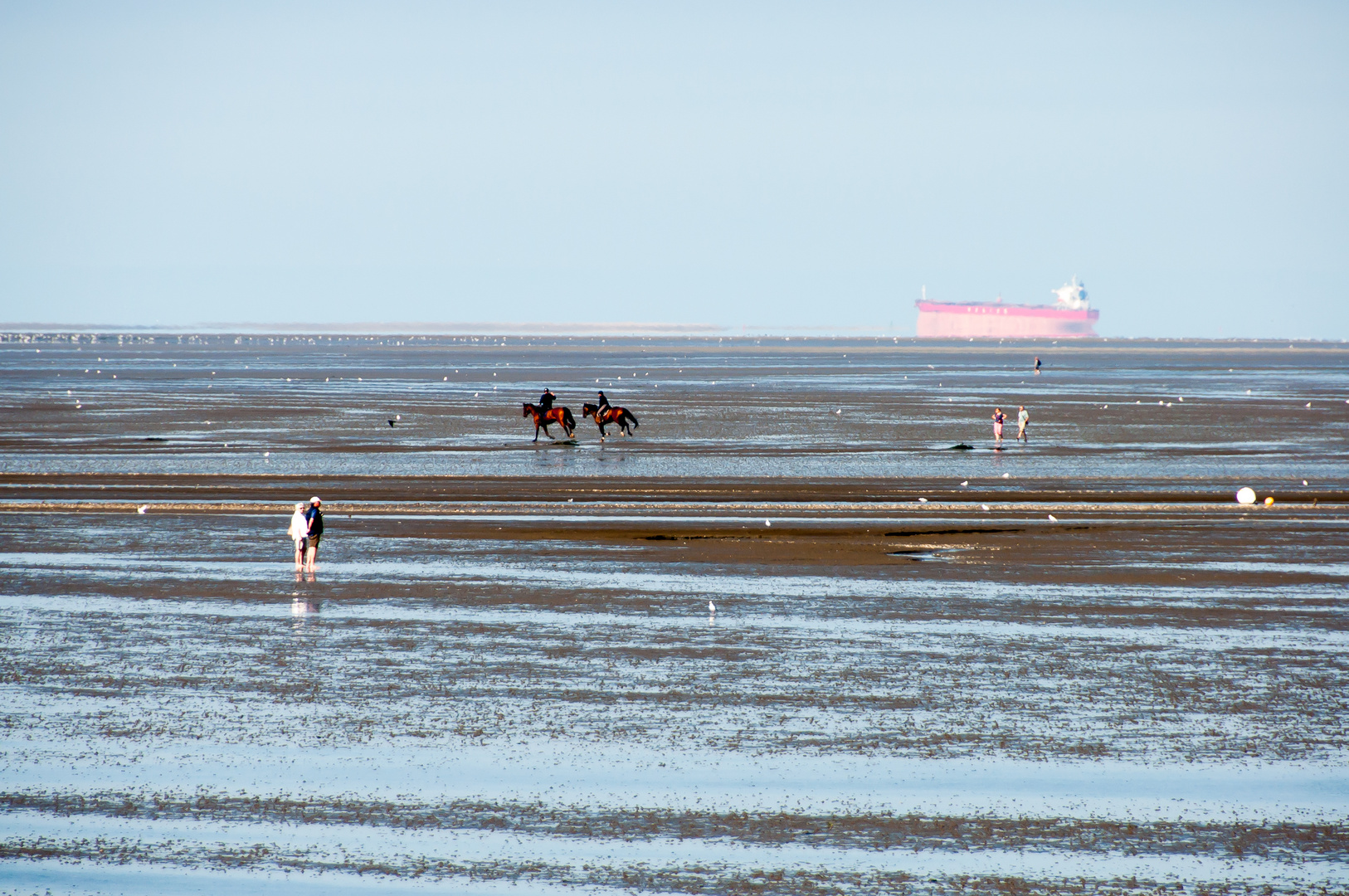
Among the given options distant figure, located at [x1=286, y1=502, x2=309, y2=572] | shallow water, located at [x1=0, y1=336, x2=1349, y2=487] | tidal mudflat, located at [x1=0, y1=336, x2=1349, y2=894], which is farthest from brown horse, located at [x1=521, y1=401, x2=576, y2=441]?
distant figure, located at [x1=286, y1=502, x2=309, y2=572]

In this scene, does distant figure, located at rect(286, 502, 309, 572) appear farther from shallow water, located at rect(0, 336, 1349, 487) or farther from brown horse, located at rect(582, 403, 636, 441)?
brown horse, located at rect(582, 403, 636, 441)

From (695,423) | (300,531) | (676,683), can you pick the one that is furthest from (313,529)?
(695,423)

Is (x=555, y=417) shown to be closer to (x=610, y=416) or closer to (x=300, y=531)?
(x=610, y=416)

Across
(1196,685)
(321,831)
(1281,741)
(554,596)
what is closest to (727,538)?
(554,596)

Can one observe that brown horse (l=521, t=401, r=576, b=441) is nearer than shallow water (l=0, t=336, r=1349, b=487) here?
No

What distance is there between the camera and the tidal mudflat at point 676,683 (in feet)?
27.5

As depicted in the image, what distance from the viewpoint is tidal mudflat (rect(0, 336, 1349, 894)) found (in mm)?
8375

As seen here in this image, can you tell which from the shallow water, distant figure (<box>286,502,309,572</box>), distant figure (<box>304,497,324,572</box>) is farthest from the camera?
the shallow water

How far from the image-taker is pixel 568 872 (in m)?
8.04

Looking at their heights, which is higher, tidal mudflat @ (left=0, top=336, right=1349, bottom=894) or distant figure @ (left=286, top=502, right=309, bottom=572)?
distant figure @ (left=286, top=502, right=309, bottom=572)

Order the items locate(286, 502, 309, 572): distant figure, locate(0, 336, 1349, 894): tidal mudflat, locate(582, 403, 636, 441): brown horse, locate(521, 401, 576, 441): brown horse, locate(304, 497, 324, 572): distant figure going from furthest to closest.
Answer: locate(582, 403, 636, 441): brown horse → locate(521, 401, 576, 441): brown horse → locate(304, 497, 324, 572): distant figure → locate(286, 502, 309, 572): distant figure → locate(0, 336, 1349, 894): tidal mudflat

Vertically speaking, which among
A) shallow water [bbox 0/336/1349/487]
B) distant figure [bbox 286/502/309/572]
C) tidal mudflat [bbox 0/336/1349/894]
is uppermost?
shallow water [bbox 0/336/1349/487]

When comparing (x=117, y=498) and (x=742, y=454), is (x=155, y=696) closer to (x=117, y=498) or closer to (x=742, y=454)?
(x=117, y=498)

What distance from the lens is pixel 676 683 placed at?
1223 cm
